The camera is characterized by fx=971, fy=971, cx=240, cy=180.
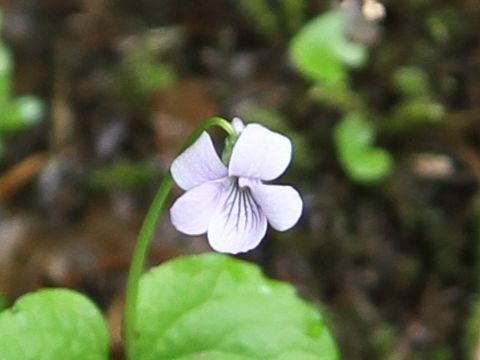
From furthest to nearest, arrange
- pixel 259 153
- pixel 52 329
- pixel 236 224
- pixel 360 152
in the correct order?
pixel 360 152 < pixel 52 329 < pixel 236 224 < pixel 259 153

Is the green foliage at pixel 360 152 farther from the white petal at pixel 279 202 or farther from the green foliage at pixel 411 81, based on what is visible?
the white petal at pixel 279 202

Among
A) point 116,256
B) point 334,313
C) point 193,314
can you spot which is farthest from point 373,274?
point 193,314

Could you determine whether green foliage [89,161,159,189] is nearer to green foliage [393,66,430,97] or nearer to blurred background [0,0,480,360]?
blurred background [0,0,480,360]

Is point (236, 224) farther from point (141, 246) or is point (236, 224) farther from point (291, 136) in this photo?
point (291, 136)

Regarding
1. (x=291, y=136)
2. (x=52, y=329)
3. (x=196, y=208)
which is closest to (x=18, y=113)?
(x=291, y=136)

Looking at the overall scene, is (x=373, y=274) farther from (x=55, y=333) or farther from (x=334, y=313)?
(x=55, y=333)

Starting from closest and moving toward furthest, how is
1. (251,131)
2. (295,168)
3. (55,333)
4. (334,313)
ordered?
(251,131), (55,333), (334,313), (295,168)

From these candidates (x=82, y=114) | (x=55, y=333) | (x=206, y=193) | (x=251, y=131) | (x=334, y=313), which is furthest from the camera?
(x=82, y=114)
